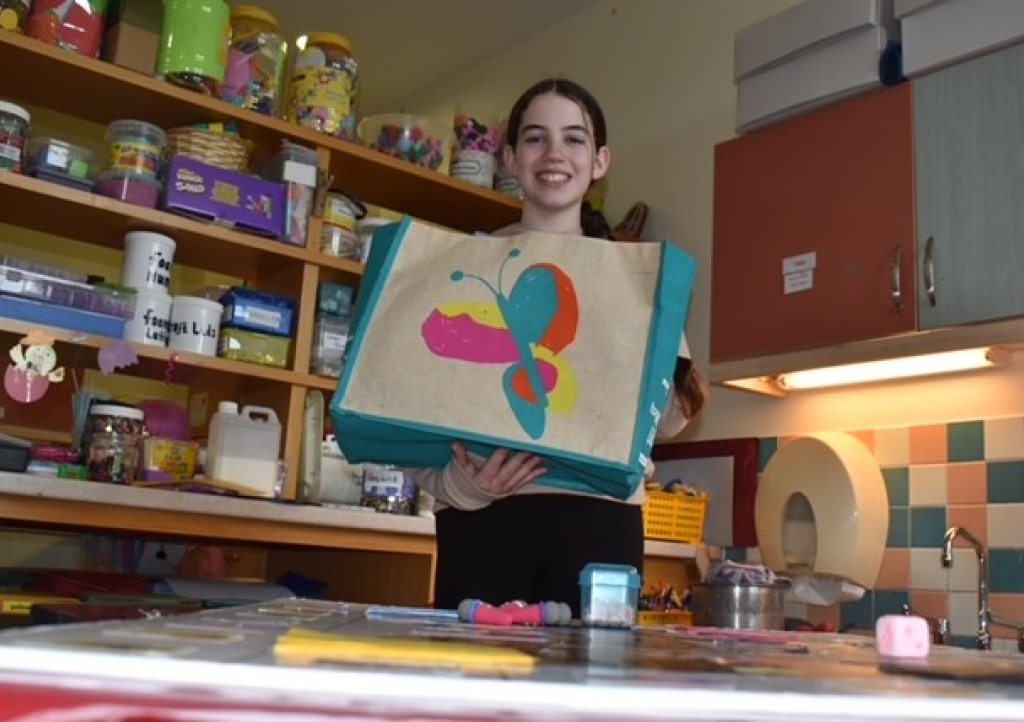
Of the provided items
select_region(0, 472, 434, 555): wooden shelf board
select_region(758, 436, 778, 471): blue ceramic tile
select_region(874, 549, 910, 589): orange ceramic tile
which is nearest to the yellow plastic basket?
select_region(758, 436, 778, 471): blue ceramic tile

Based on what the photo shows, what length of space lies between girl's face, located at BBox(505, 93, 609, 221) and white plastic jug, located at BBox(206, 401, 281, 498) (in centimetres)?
95

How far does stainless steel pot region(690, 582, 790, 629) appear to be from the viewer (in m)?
1.83

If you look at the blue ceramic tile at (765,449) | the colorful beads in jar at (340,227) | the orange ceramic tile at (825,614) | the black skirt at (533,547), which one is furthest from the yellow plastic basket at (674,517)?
the black skirt at (533,547)

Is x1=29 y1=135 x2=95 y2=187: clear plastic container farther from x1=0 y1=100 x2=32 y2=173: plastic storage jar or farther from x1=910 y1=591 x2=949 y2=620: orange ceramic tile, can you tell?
x1=910 y1=591 x2=949 y2=620: orange ceramic tile

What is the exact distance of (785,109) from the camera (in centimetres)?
215

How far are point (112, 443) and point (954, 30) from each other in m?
1.67

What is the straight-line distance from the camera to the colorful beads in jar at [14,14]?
2100mm

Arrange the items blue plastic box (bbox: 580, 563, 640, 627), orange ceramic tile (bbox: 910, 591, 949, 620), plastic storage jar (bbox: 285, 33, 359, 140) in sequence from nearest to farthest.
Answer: blue plastic box (bbox: 580, 563, 640, 627) < orange ceramic tile (bbox: 910, 591, 949, 620) < plastic storage jar (bbox: 285, 33, 359, 140)

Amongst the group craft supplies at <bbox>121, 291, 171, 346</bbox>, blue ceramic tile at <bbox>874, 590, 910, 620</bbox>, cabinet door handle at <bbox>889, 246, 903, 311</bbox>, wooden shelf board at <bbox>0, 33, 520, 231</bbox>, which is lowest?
blue ceramic tile at <bbox>874, 590, 910, 620</bbox>

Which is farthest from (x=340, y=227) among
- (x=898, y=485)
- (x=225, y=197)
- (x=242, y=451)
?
(x=898, y=485)

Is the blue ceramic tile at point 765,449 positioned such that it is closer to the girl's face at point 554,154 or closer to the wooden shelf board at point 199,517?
the wooden shelf board at point 199,517

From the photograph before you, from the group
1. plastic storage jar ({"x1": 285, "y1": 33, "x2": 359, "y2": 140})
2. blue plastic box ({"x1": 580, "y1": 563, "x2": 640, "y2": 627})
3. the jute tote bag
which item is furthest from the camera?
plastic storage jar ({"x1": 285, "y1": 33, "x2": 359, "y2": 140})

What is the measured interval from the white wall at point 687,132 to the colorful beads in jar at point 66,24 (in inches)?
56.1

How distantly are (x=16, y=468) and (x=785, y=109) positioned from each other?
1.57 meters
